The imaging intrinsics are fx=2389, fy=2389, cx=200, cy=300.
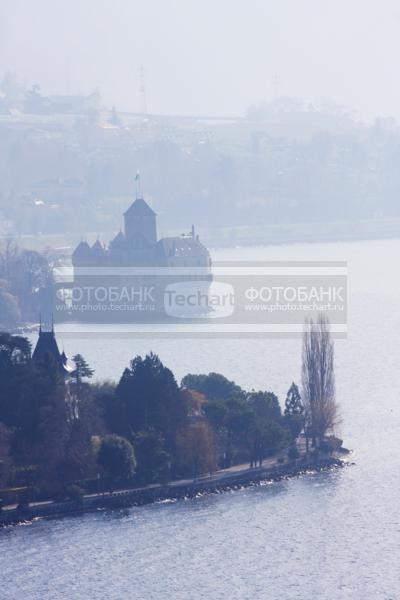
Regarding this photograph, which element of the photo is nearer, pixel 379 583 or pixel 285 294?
pixel 379 583

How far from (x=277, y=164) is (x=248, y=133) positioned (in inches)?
497

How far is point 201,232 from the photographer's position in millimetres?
67688

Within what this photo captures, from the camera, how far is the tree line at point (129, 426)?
24500 mm

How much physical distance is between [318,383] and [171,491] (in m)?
3.63

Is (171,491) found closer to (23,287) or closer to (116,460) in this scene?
(116,460)

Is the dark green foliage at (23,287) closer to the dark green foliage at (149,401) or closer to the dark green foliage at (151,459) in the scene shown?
the dark green foliage at (149,401)

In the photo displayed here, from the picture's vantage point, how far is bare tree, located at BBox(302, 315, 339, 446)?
1065 inches

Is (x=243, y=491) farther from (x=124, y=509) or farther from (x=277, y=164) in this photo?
(x=277, y=164)

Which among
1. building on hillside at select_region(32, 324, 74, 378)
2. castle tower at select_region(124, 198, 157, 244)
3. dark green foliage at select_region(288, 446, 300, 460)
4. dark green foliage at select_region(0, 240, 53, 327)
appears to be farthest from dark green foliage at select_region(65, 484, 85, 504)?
castle tower at select_region(124, 198, 157, 244)

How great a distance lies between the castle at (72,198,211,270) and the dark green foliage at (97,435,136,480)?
21491mm

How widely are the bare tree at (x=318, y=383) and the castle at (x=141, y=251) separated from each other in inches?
712

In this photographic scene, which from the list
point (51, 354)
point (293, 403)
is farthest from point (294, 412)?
point (51, 354)

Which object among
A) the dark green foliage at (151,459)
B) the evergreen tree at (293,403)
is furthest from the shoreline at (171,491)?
the evergreen tree at (293,403)

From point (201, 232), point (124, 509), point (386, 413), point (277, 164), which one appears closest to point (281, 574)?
point (124, 509)
